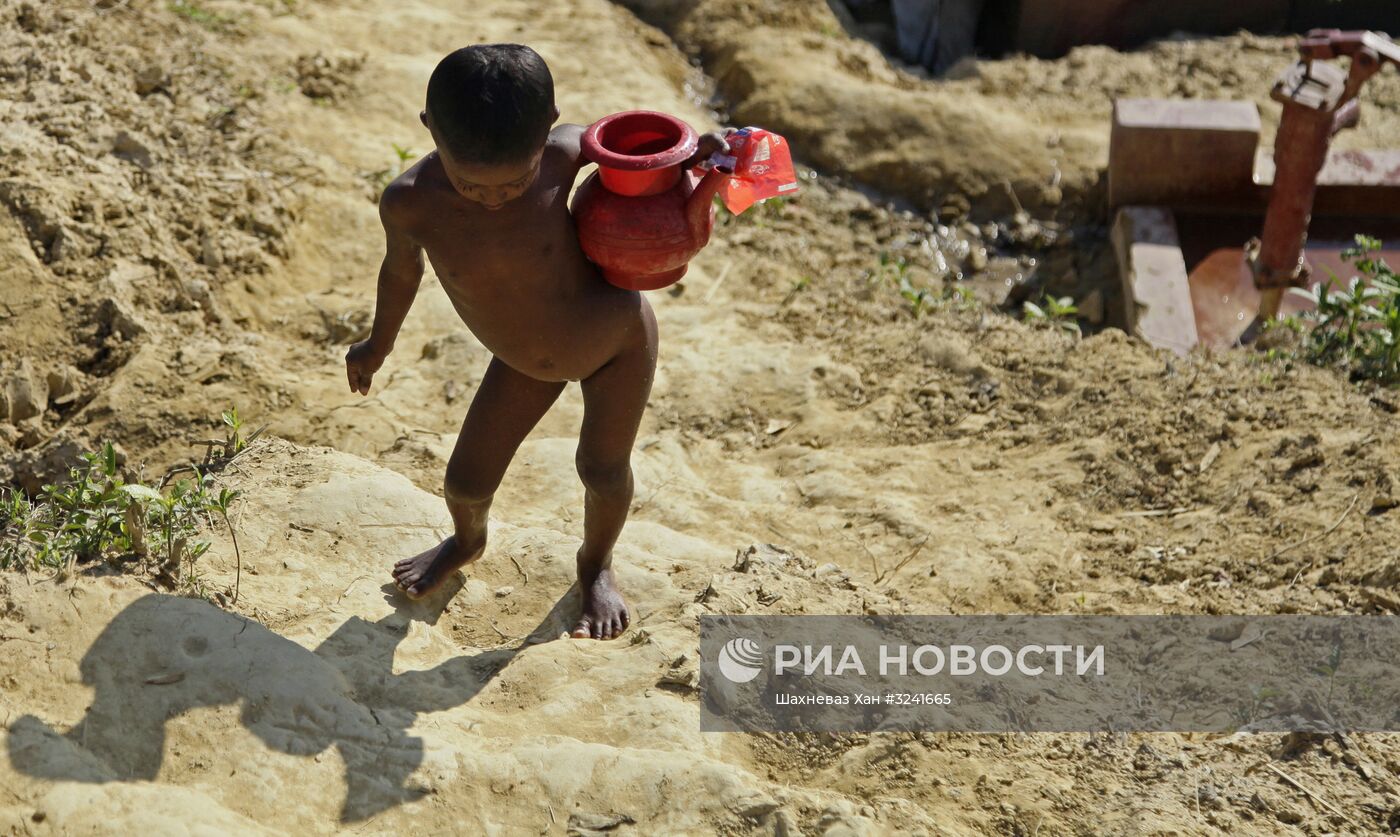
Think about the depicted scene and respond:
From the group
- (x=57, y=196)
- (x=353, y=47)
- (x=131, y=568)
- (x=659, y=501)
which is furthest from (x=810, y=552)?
(x=353, y=47)

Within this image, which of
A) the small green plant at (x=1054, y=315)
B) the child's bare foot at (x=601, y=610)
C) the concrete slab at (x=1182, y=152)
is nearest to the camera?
the child's bare foot at (x=601, y=610)

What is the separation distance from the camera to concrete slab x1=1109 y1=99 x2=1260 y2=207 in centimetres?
582

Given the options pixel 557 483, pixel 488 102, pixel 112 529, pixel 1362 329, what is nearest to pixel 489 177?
pixel 488 102

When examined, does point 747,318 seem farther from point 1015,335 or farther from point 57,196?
point 57,196

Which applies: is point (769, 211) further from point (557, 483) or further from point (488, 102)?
point (488, 102)

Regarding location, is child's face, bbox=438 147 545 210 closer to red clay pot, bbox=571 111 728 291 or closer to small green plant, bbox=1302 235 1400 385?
red clay pot, bbox=571 111 728 291

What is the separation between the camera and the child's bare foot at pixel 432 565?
326cm

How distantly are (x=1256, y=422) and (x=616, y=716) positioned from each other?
2.60m

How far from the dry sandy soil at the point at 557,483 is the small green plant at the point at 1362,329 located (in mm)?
195

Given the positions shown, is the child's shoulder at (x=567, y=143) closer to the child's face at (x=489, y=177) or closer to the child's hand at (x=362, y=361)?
the child's face at (x=489, y=177)

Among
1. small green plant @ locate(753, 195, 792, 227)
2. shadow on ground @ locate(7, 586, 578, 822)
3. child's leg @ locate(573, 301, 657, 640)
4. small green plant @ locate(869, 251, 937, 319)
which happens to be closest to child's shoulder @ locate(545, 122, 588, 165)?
child's leg @ locate(573, 301, 657, 640)

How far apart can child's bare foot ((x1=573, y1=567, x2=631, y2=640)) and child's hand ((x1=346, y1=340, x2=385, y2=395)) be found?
30.5 inches

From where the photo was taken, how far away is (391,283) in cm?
291

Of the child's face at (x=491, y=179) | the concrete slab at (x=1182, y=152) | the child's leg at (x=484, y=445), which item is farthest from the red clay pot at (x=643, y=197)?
the concrete slab at (x=1182, y=152)
